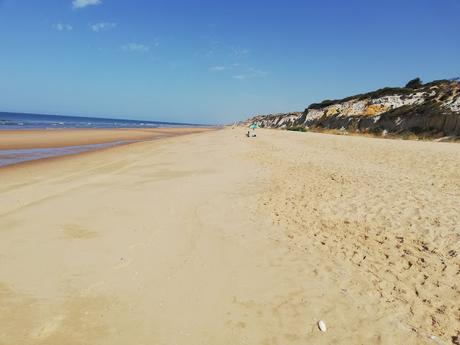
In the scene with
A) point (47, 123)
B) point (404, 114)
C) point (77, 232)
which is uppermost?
point (404, 114)

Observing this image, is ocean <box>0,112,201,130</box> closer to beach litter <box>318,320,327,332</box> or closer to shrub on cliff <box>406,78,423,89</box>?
beach litter <box>318,320,327,332</box>

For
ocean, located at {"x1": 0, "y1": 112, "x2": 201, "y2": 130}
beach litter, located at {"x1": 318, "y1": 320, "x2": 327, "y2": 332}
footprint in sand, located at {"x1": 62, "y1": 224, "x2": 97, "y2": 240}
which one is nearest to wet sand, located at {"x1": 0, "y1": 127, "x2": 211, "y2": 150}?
ocean, located at {"x1": 0, "y1": 112, "x2": 201, "y2": 130}

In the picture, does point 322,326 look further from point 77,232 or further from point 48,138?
point 48,138

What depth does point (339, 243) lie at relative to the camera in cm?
576

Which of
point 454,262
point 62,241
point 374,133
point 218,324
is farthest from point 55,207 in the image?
point 374,133

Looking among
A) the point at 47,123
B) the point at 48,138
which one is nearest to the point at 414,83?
the point at 48,138

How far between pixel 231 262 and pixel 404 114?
27.7 metres

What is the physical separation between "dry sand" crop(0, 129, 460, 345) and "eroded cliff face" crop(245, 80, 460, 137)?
16.3 meters

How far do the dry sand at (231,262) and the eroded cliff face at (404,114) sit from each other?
1635 cm

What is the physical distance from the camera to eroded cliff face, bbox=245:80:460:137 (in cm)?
2367

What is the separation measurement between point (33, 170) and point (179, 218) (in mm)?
8414

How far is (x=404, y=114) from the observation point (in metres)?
28.2

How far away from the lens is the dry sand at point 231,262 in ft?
11.8

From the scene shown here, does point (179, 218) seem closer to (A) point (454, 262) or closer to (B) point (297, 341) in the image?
(B) point (297, 341)
